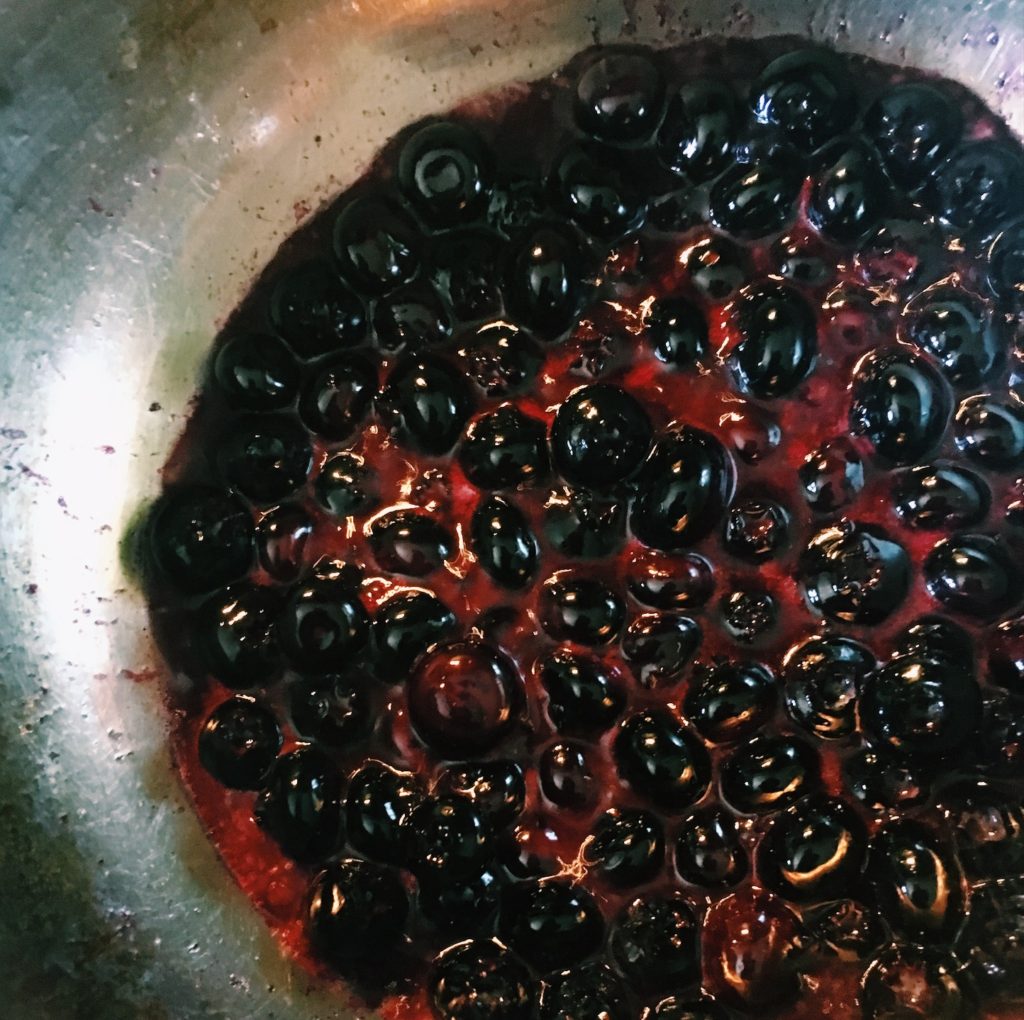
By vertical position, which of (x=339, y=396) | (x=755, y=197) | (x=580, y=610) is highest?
(x=755, y=197)

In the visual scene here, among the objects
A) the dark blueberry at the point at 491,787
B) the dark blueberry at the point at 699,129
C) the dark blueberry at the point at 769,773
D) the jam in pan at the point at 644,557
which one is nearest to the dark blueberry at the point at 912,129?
the jam in pan at the point at 644,557

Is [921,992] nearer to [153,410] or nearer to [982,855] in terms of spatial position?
[982,855]

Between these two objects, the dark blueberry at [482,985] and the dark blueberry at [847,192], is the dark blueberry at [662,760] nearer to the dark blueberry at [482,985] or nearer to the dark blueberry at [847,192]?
the dark blueberry at [482,985]

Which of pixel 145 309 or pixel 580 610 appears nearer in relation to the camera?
pixel 580 610

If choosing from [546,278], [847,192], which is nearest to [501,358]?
[546,278]

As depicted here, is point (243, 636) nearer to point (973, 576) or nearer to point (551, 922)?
point (551, 922)

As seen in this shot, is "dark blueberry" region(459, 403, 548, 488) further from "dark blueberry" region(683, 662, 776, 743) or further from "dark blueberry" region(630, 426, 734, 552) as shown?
"dark blueberry" region(683, 662, 776, 743)

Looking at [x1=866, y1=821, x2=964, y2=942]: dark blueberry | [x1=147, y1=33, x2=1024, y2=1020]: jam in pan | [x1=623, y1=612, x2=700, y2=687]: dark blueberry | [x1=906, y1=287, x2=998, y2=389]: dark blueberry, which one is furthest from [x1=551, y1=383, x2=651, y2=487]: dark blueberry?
[x1=866, y1=821, x2=964, y2=942]: dark blueberry
